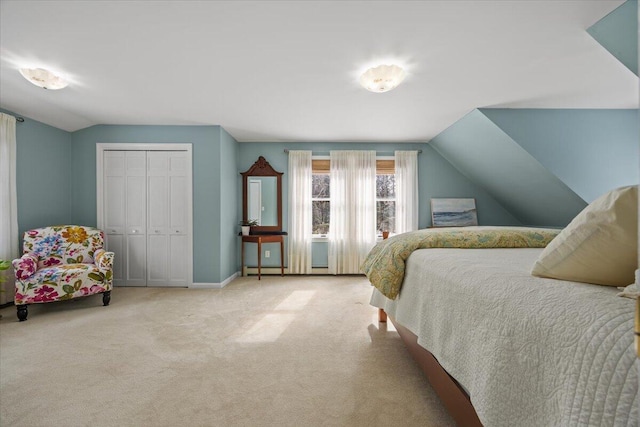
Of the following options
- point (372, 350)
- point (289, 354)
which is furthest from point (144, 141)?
point (372, 350)

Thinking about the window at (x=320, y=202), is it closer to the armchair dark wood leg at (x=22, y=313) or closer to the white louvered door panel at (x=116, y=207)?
the white louvered door panel at (x=116, y=207)

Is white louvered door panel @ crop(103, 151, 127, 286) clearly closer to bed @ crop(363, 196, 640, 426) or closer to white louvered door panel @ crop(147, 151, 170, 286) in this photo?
white louvered door panel @ crop(147, 151, 170, 286)

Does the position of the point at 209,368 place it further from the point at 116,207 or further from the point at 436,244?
the point at 116,207

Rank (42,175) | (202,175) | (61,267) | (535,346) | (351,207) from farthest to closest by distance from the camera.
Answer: (351,207) → (202,175) → (42,175) → (61,267) → (535,346)

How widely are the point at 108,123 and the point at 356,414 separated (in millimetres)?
4857

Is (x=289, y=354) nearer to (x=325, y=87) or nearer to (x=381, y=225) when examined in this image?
(x=325, y=87)

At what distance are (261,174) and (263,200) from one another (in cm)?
44

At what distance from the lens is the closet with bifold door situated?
4.52 m

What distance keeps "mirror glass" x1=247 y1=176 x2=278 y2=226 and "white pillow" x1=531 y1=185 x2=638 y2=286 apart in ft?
15.0

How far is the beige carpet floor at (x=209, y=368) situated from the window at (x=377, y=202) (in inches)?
82.4

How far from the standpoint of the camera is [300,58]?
260 centimetres

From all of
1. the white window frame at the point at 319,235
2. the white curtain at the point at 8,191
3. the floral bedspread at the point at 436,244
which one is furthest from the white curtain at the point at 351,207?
the white curtain at the point at 8,191

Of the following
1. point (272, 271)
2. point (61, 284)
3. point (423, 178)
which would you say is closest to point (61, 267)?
point (61, 284)

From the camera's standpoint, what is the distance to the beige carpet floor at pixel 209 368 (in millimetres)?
1675
